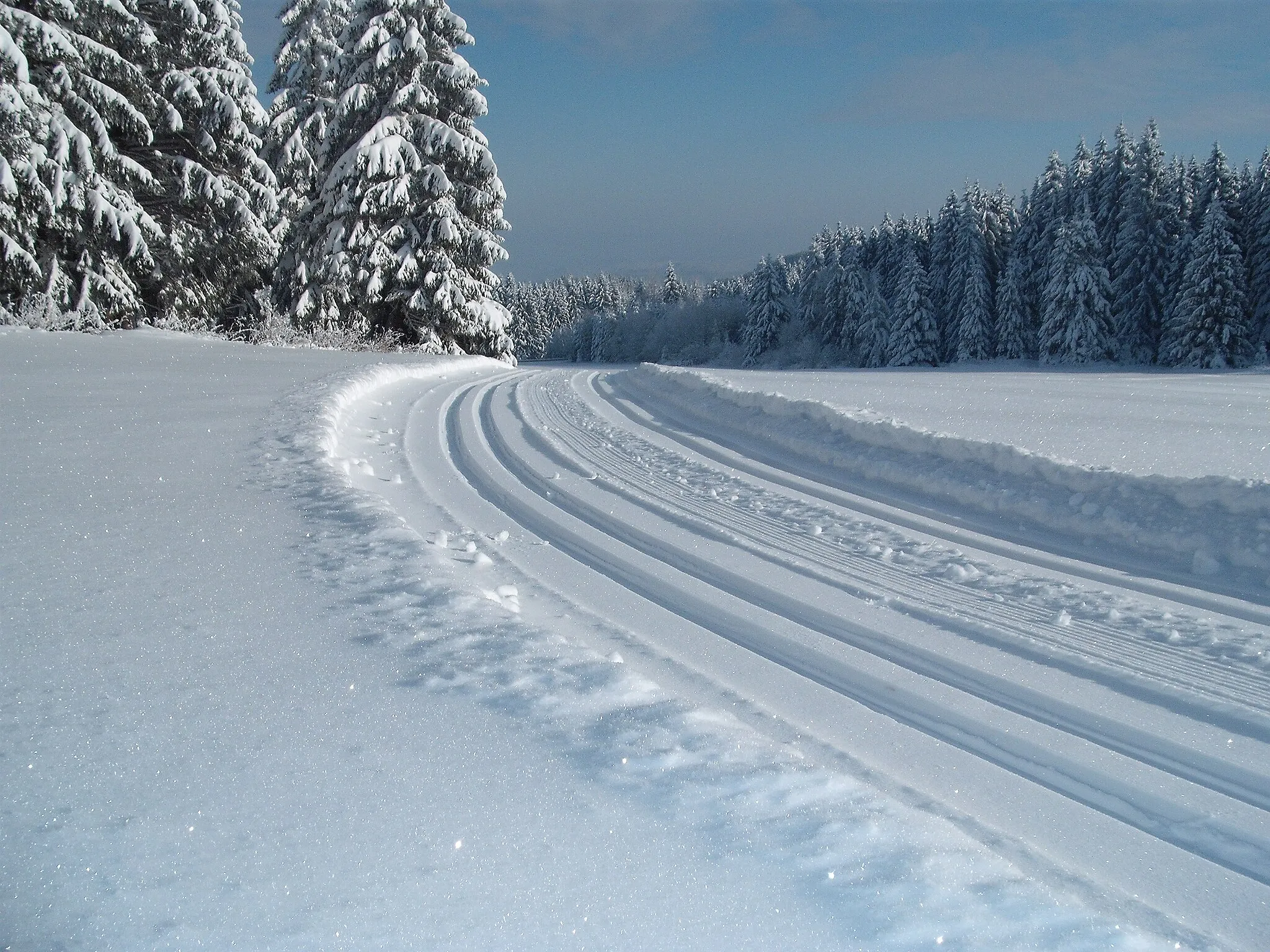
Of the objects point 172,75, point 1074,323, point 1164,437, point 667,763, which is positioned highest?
point 172,75

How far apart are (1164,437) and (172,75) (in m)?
21.5

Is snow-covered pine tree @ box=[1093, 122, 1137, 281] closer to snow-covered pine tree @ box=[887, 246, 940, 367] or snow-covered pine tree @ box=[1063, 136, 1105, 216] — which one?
snow-covered pine tree @ box=[1063, 136, 1105, 216]

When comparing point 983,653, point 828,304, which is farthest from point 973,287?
point 983,653

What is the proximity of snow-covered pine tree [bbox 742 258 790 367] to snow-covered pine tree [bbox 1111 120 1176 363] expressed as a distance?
29.7 meters

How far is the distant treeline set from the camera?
38125mm

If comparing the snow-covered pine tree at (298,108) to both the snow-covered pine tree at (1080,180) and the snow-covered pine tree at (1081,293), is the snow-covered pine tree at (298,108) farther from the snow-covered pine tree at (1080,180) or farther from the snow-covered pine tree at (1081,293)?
the snow-covered pine tree at (1080,180)

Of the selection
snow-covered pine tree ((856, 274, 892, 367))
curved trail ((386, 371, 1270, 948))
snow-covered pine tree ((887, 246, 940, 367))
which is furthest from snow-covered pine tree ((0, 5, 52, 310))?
snow-covered pine tree ((856, 274, 892, 367))

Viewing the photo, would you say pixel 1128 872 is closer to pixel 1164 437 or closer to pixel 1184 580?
pixel 1184 580

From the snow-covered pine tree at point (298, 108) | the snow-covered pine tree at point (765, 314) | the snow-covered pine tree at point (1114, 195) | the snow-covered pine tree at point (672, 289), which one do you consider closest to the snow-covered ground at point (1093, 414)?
the snow-covered pine tree at point (298, 108)

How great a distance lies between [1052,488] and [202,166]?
20.3 metres

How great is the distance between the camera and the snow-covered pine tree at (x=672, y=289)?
9669 centimetres

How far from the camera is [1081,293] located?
136 feet

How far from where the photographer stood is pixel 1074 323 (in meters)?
41.9

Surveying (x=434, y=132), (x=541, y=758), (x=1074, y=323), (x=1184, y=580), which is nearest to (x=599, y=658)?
(x=541, y=758)
